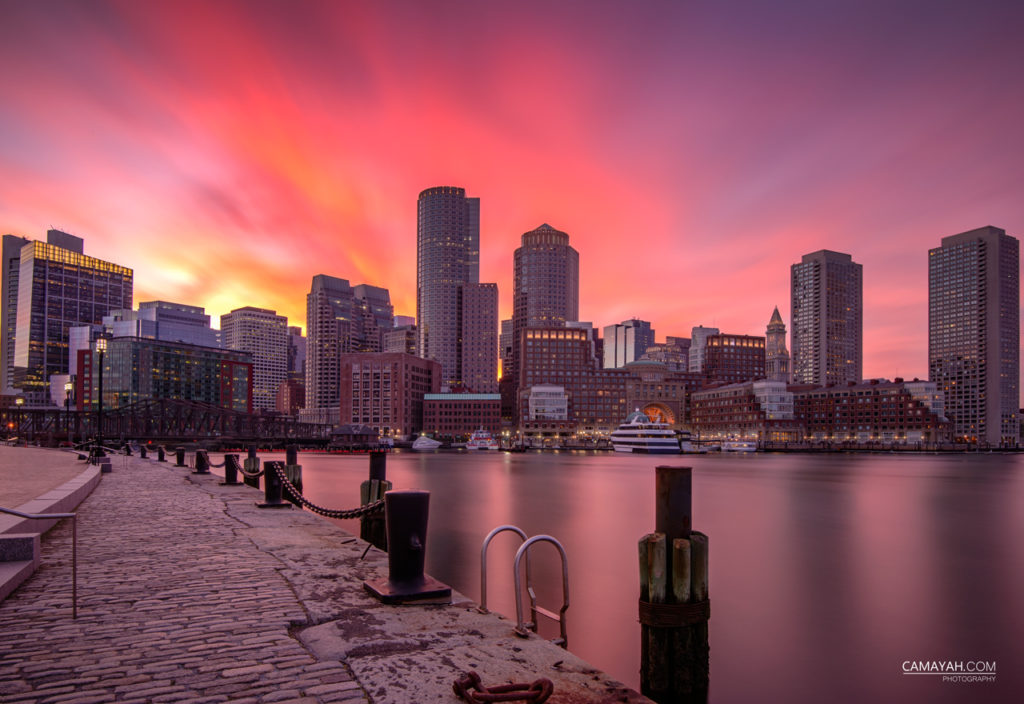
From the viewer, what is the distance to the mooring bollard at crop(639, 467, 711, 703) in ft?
31.4

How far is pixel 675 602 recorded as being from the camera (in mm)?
9555

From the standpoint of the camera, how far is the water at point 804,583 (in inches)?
558

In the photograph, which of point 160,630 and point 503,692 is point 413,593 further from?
point 503,692

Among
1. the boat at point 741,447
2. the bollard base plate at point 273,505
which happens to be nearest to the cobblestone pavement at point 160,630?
the bollard base plate at point 273,505

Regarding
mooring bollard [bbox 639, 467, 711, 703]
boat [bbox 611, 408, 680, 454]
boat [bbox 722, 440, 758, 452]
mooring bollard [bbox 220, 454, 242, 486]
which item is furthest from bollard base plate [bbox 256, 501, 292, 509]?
boat [bbox 722, 440, 758, 452]

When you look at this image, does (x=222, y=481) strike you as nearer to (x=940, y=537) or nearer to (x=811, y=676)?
(x=811, y=676)

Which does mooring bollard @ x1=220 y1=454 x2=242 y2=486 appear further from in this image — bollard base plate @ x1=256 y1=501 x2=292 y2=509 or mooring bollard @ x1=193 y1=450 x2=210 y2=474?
bollard base plate @ x1=256 y1=501 x2=292 y2=509

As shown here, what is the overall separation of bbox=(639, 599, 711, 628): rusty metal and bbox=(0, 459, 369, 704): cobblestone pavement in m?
5.24

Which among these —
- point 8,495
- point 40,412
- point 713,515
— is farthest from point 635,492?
point 40,412

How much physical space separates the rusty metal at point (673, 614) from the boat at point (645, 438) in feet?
487

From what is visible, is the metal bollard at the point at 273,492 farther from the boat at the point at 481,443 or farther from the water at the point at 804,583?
the boat at the point at 481,443

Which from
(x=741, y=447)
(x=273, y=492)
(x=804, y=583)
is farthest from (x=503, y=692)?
(x=741, y=447)

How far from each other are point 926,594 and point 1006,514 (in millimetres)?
31321

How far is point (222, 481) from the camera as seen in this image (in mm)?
31062
